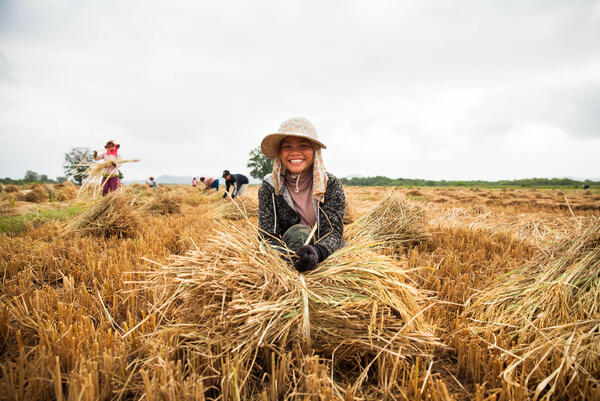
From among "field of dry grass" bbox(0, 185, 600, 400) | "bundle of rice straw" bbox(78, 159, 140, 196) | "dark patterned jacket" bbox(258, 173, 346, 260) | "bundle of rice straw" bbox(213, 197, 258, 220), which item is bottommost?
"field of dry grass" bbox(0, 185, 600, 400)

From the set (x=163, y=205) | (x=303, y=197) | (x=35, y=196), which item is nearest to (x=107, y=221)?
(x=163, y=205)

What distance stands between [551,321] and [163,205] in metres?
7.77

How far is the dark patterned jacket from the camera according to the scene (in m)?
2.32

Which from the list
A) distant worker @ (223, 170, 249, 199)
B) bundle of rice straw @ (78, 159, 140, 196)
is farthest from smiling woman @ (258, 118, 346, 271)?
distant worker @ (223, 170, 249, 199)

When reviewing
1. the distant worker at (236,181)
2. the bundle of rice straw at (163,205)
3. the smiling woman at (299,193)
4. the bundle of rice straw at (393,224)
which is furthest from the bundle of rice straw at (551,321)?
the distant worker at (236,181)

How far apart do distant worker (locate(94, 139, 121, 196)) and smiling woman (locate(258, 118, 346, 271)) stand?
3.68 metres

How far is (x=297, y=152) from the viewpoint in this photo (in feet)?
7.34

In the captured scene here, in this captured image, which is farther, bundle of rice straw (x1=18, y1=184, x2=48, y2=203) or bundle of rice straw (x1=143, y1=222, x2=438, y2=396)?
Answer: bundle of rice straw (x1=18, y1=184, x2=48, y2=203)

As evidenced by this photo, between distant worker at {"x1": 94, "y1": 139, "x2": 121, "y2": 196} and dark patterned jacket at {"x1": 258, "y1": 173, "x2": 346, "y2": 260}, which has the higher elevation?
distant worker at {"x1": 94, "y1": 139, "x2": 121, "y2": 196}

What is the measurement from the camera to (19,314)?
1599mm

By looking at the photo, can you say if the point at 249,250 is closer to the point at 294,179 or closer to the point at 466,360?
the point at 294,179

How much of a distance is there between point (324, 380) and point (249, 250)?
0.81 meters

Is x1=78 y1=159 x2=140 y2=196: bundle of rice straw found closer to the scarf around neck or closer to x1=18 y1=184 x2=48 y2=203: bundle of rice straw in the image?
the scarf around neck

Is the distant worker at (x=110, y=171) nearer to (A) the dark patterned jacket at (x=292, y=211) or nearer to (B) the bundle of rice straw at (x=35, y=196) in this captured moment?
(A) the dark patterned jacket at (x=292, y=211)
